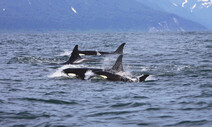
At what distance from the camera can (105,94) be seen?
1404 cm

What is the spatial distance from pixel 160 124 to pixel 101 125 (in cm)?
136

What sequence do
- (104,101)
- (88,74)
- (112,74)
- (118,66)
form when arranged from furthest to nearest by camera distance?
(88,74)
(112,74)
(118,66)
(104,101)

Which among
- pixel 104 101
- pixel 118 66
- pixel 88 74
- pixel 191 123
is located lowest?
pixel 191 123

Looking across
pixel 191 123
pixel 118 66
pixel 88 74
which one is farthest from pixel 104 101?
pixel 88 74

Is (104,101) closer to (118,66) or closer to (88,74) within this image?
(118,66)

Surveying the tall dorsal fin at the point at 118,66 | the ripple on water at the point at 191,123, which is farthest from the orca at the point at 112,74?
the ripple on water at the point at 191,123

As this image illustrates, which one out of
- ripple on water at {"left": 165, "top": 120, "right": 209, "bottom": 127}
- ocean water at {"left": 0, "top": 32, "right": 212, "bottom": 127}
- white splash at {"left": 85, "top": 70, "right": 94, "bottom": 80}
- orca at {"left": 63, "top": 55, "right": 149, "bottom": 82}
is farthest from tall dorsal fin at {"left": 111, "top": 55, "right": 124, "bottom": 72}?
ripple on water at {"left": 165, "top": 120, "right": 209, "bottom": 127}

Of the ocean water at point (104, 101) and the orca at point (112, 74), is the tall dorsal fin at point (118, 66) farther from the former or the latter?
the ocean water at point (104, 101)

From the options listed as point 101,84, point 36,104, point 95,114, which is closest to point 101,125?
point 95,114

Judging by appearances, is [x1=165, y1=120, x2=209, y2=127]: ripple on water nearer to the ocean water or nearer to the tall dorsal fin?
the ocean water

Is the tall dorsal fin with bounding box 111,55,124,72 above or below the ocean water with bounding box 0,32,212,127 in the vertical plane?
above

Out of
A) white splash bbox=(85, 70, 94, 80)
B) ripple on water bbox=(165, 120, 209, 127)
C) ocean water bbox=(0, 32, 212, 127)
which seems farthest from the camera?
white splash bbox=(85, 70, 94, 80)

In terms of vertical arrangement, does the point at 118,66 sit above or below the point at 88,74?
above

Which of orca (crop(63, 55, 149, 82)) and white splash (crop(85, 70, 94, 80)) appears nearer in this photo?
orca (crop(63, 55, 149, 82))
